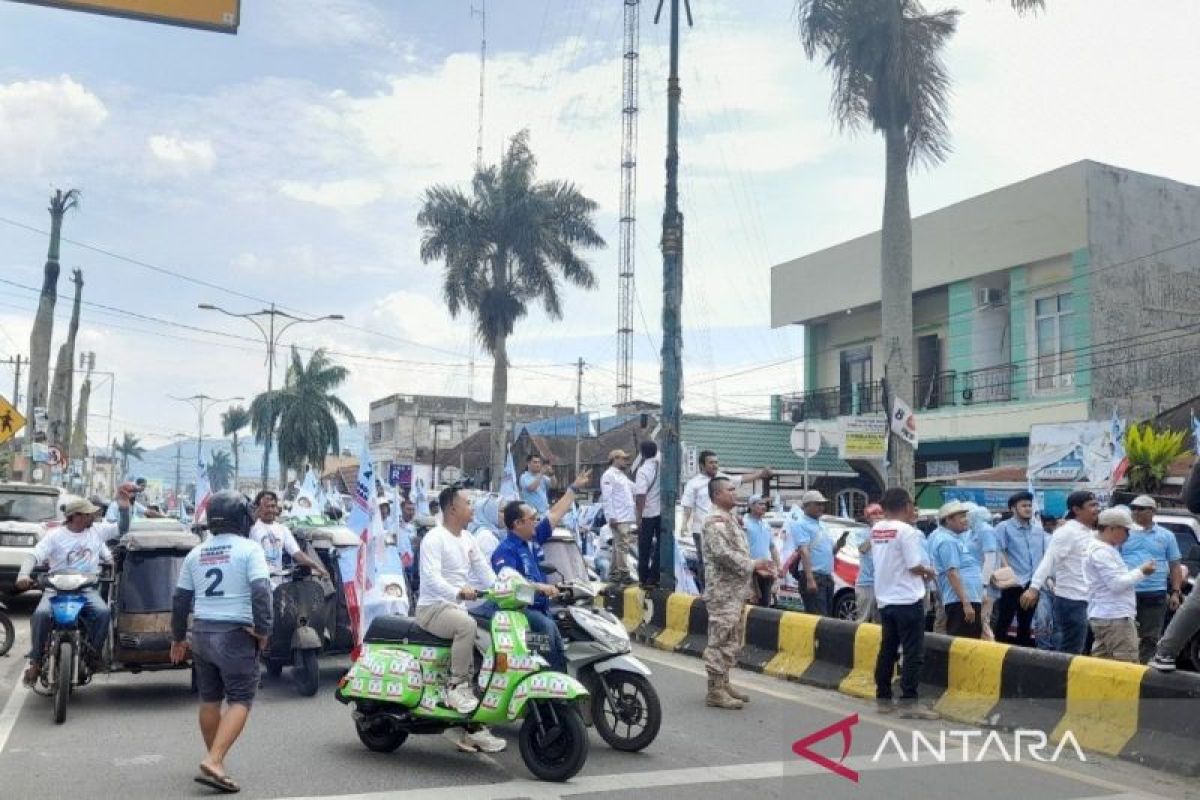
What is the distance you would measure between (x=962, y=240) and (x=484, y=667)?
26.0 meters

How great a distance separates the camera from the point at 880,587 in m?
9.42

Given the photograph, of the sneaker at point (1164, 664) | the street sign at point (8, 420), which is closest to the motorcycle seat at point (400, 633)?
the sneaker at point (1164, 664)

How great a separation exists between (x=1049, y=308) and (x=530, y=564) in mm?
24073

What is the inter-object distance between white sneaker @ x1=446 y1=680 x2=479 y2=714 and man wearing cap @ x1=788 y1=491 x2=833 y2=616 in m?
6.73

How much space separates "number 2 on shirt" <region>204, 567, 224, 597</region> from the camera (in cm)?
694

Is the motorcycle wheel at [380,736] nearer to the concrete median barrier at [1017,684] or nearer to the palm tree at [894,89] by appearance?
the concrete median barrier at [1017,684]

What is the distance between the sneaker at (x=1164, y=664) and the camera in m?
7.70

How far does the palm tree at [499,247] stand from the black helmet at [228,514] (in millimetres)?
33547

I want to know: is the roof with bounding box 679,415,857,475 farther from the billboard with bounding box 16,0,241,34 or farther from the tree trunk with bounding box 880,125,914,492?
the billboard with bounding box 16,0,241,34

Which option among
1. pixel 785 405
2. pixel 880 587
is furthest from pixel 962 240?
pixel 880 587

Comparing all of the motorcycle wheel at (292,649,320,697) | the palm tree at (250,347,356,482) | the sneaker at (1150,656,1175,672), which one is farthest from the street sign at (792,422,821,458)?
the palm tree at (250,347,356,482)

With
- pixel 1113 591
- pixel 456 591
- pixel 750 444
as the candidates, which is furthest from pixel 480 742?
pixel 750 444

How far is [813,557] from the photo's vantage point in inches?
587

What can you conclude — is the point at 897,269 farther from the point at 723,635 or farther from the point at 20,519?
the point at 20,519
